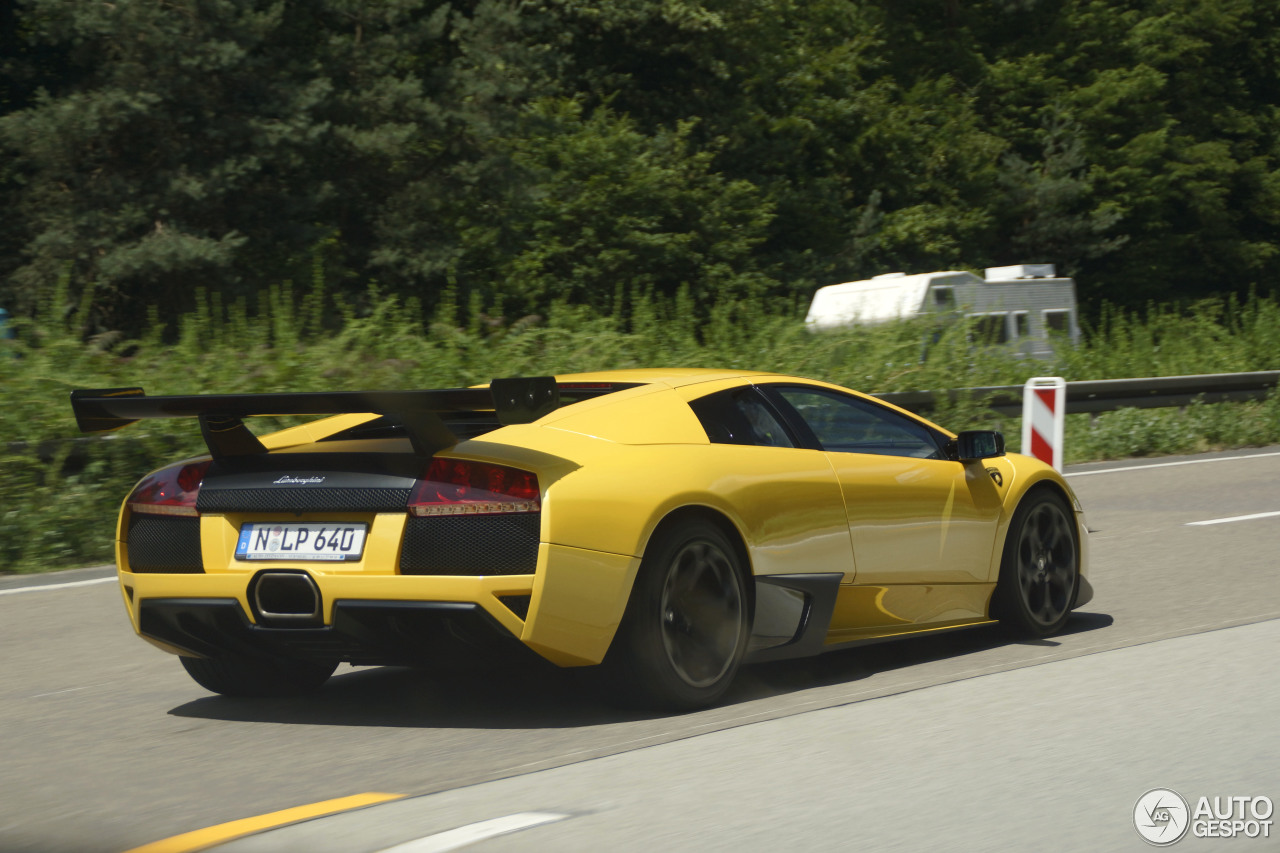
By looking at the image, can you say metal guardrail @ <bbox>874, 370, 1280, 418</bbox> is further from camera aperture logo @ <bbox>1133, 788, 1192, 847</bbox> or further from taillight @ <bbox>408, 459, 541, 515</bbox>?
camera aperture logo @ <bbox>1133, 788, 1192, 847</bbox>

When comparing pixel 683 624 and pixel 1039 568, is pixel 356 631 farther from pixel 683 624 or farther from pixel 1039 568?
pixel 1039 568

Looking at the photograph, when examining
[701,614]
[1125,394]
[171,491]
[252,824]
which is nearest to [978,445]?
[701,614]

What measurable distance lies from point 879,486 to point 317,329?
25.8ft

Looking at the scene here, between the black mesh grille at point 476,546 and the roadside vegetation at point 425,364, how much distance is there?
17.5 feet

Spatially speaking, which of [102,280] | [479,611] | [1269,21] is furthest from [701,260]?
[479,611]

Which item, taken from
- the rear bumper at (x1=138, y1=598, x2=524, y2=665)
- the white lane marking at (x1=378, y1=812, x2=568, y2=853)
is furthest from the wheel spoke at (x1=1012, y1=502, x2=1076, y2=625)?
the white lane marking at (x1=378, y1=812, x2=568, y2=853)

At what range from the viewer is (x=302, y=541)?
16.9ft

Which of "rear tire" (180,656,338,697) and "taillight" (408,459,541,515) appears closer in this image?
"taillight" (408,459,541,515)

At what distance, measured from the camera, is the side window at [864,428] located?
6527mm

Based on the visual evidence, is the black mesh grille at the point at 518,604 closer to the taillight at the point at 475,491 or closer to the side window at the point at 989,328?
the taillight at the point at 475,491

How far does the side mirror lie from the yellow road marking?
10.4ft

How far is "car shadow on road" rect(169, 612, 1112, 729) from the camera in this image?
5.43 metres

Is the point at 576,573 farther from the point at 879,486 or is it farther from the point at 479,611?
the point at 879,486

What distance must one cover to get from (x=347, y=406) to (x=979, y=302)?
59.2 feet
